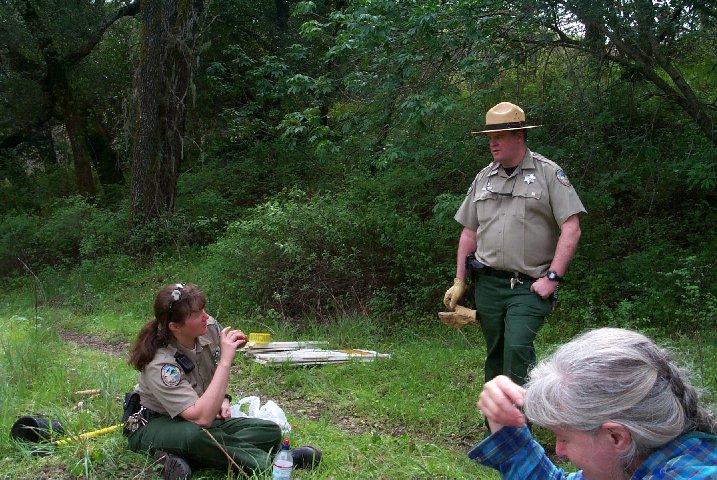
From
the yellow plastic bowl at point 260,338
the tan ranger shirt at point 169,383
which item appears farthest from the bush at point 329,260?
the tan ranger shirt at point 169,383

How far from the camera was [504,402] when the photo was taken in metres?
1.71

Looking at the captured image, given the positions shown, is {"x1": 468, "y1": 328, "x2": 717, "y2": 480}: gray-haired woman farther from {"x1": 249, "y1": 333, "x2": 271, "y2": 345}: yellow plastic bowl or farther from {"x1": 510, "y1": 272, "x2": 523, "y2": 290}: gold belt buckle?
{"x1": 249, "y1": 333, "x2": 271, "y2": 345}: yellow plastic bowl

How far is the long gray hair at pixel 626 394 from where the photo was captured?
144 centimetres

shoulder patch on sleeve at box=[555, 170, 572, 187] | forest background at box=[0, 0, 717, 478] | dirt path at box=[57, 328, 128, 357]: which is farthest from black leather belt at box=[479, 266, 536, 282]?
dirt path at box=[57, 328, 128, 357]

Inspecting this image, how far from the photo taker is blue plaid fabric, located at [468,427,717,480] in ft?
4.67

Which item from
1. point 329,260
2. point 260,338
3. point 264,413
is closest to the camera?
point 264,413

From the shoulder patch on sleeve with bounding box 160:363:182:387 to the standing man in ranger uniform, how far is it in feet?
5.58

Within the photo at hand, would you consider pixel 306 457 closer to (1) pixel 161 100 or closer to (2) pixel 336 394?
(2) pixel 336 394

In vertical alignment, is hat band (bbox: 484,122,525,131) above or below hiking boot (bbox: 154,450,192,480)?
above

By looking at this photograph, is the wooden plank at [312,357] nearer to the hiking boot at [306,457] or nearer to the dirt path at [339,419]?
the dirt path at [339,419]

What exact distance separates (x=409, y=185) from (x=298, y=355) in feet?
12.6

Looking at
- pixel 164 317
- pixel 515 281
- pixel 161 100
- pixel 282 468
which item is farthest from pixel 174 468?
pixel 161 100

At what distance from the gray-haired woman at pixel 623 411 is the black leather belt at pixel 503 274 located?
2470mm

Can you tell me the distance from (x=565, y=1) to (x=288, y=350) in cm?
432
